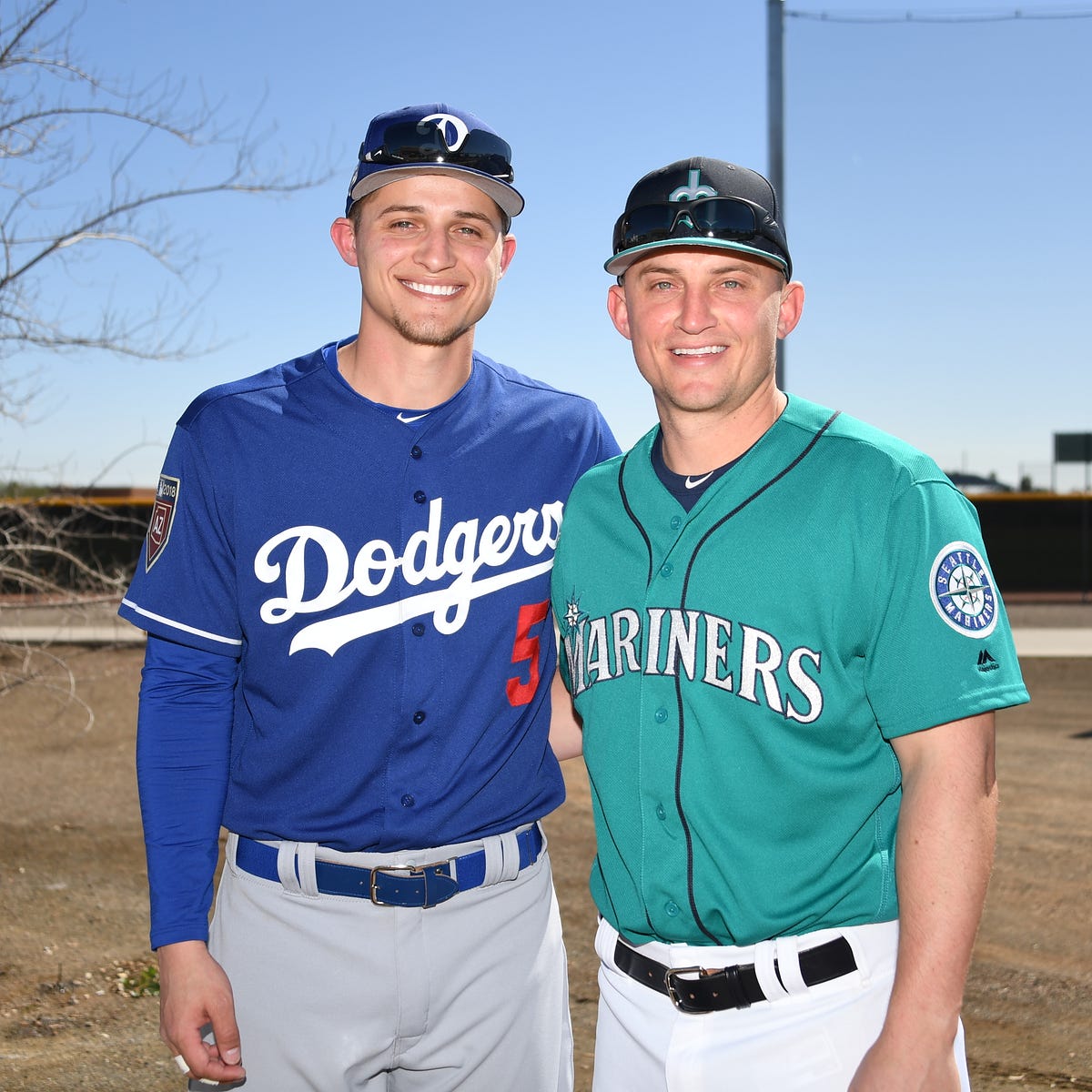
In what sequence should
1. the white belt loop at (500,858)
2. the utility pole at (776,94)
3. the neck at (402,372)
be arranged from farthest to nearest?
the utility pole at (776,94) < the neck at (402,372) < the white belt loop at (500,858)

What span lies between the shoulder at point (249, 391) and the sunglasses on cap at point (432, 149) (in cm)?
46

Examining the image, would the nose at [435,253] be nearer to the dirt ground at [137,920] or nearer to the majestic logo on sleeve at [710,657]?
the majestic logo on sleeve at [710,657]

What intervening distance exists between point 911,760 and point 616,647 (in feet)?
1.81

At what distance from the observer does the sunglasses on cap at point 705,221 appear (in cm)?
208

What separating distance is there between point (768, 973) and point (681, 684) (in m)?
0.50

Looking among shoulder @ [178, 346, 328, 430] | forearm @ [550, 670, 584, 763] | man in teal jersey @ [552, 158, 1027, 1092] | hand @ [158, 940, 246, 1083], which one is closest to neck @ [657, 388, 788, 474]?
man in teal jersey @ [552, 158, 1027, 1092]

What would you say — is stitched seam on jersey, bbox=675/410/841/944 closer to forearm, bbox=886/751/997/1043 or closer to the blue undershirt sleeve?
forearm, bbox=886/751/997/1043

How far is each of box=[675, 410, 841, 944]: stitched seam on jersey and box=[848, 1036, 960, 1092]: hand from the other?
332 mm

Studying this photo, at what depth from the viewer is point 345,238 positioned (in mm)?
2613

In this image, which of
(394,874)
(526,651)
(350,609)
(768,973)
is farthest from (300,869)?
(768,973)

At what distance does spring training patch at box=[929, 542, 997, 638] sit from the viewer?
5.97 feet

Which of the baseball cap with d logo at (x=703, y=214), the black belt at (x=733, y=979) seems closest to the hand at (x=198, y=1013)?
the black belt at (x=733, y=979)

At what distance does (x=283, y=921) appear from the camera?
7.50 feet

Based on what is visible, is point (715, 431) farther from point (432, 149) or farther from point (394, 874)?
point (394, 874)
